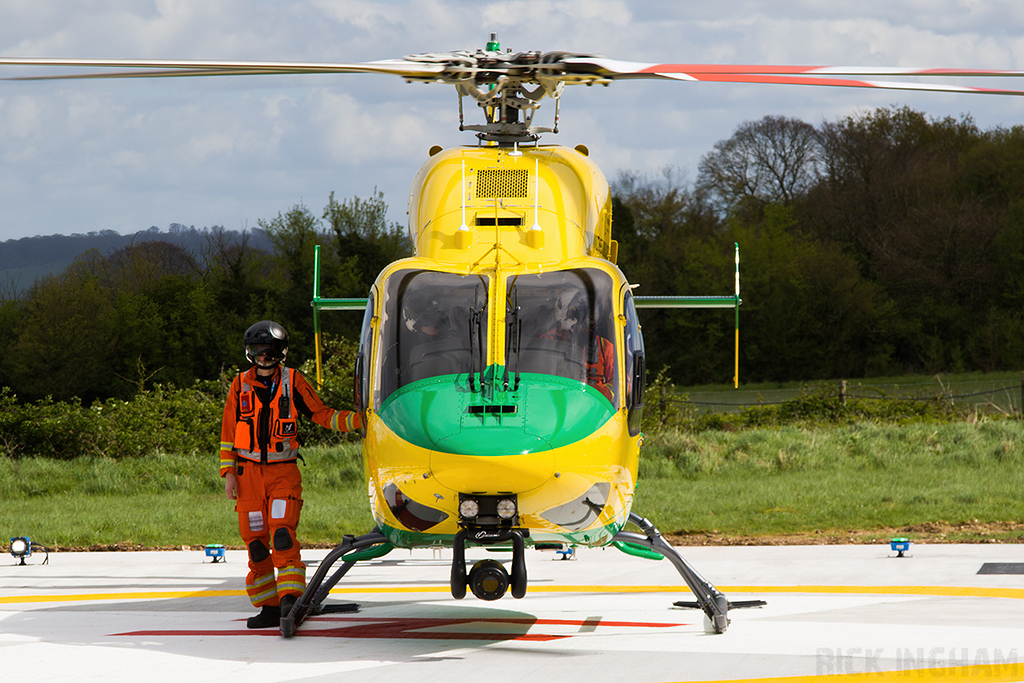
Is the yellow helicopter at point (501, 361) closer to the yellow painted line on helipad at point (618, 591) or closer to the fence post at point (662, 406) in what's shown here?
the yellow painted line on helipad at point (618, 591)

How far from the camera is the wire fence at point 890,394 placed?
23.0 metres

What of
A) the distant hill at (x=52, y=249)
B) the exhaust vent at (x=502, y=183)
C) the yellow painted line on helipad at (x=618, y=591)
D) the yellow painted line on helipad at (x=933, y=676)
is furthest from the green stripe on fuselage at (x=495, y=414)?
the distant hill at (x=52, y=249)

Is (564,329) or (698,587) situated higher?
(564,329)

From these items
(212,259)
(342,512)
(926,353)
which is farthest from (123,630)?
(926,353)

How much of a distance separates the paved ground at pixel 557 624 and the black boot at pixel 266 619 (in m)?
0.12

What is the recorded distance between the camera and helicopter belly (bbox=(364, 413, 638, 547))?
4984 millimetres

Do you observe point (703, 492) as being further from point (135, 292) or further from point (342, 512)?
point (135, 292)

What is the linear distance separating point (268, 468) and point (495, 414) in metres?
1.97

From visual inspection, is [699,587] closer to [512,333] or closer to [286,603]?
[512,333]

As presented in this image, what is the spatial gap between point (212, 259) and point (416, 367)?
31.8m

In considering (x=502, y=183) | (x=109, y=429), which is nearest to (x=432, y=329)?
(x=502, y=183)

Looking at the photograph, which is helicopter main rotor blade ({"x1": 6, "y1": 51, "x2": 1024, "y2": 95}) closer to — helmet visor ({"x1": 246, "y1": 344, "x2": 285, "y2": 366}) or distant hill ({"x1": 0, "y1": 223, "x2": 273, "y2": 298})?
helmet visor ({"x1": 246, "y1": 344, "x2": 285, "y2": 366})

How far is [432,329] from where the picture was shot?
18.1 ft

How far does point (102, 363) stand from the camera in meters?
29.9
